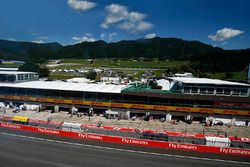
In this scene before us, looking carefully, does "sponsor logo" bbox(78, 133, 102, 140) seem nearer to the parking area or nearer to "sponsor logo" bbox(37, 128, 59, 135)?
"sponsor logo" bbox(37, 128, 59, 135)

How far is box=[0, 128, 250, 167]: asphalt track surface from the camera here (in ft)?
91.2

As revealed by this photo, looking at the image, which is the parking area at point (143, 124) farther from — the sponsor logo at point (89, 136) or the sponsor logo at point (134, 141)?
the sponsor logo at point (89, 136)

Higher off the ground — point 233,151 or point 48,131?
point 48,131

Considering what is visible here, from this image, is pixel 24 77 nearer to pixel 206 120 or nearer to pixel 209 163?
pixel 206 120

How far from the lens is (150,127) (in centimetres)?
4581

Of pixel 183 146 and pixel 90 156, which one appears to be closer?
pixel 90 156

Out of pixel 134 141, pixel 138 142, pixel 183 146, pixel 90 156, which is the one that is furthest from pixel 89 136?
pixel 183 146

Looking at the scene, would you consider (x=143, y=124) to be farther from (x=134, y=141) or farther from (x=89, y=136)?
(x=89, y=136)

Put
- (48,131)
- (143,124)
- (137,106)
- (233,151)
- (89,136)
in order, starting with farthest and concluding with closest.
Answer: (137,106), (143,124), (48,131), (89,136), (233,151)

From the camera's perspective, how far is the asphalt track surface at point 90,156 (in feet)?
91.2

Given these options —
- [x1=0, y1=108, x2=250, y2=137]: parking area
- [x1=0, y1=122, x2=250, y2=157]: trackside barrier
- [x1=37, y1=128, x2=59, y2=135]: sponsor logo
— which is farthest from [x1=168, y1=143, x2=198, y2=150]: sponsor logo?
[x1=37, y1=128, x2=59, y2=135]: sponsor logo

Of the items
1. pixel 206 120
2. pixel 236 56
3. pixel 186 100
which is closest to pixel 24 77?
pixel 186 100

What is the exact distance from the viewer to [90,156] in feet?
97.7

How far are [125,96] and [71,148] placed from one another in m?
23.3
